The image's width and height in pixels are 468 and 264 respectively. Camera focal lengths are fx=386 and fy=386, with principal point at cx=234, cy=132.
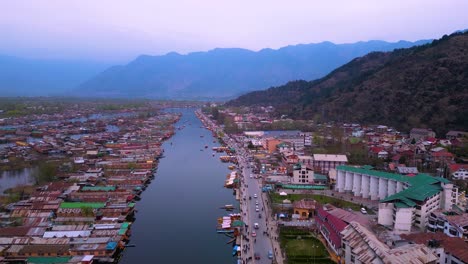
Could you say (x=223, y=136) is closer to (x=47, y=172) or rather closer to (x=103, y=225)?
(x=47, y=172)

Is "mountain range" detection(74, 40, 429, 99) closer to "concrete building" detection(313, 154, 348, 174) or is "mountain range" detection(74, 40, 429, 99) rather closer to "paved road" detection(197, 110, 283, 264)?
"concrete building" detection(313, 154, 348, 174)

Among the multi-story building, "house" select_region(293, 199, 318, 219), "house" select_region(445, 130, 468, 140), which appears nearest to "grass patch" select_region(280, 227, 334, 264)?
"house" select_region(293, 199, 318, 219)

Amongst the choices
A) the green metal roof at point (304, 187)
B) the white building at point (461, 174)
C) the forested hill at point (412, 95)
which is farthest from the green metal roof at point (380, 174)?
the forested hill at point (412, 95)

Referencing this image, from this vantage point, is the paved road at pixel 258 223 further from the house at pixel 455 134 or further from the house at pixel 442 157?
the house at pixel 455 134

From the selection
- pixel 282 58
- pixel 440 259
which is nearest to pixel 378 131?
pixel 440 259

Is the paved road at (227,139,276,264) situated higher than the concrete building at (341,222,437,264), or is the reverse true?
the concrete building at (341,222,437,264)
